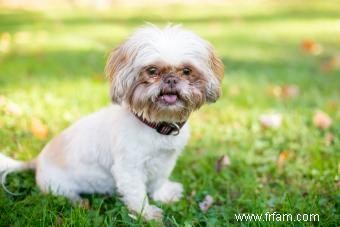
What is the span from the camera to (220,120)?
575 cm

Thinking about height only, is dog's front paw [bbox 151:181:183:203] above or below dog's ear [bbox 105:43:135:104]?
below

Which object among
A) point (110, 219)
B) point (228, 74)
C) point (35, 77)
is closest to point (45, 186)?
point (110, 219)

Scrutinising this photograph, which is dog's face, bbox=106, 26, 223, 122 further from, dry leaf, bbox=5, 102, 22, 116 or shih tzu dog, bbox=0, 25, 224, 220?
dry leaf, bbox=5, 102, 22, 116

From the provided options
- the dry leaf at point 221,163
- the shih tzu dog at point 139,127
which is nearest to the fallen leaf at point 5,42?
the shih tzu dog at point 139,127

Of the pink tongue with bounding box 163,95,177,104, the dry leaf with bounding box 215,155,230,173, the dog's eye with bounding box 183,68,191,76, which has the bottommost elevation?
the dry leaf with bounding box 215,155,230,173

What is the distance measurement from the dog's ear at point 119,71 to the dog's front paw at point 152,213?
2.78ft

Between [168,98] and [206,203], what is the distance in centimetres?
101

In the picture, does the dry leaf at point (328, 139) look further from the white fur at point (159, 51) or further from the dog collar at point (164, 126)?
the white fur at point (159, 51)

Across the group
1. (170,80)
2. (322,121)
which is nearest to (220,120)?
(322,121)

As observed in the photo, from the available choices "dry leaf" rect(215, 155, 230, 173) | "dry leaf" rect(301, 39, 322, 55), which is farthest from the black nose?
"dry leaf" rect(301, 39, 322, 55)

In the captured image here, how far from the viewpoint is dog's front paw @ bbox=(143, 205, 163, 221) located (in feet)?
12.3

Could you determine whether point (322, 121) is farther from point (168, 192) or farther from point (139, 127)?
point (139, 127)

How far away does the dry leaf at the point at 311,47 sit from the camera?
30.6 ft

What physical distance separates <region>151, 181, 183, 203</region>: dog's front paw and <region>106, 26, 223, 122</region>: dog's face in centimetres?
87
